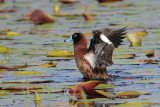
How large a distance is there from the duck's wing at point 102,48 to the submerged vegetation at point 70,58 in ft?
0.98

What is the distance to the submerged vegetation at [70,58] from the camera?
6164mm

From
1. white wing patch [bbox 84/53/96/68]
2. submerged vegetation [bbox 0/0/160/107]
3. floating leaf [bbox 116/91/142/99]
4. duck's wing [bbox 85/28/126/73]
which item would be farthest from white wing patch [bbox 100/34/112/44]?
floating leaf [bbox 116/91/142/99]

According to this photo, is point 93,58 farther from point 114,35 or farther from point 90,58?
point 114,35

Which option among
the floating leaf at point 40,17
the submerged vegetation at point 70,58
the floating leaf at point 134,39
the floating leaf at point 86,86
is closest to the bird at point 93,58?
the submerged vegetation at point 70,58

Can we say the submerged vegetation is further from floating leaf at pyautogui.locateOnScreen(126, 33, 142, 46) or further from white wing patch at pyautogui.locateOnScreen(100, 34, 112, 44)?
white wing patch at pyautogui.locateOnScreen(100, 34, 112, 44)

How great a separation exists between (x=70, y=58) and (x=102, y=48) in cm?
199

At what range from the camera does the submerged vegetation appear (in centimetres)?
616

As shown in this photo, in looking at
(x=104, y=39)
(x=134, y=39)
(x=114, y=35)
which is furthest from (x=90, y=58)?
(x=134, y=39)

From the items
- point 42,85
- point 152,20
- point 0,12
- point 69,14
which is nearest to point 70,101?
point 42,85

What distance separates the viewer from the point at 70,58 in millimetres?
9531

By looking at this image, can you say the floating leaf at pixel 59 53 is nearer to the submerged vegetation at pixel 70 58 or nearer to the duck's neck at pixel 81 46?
the submerged vegetation at pixel 70 58

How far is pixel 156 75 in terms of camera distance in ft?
25.1

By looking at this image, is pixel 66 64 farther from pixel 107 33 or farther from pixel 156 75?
pixel 156 75

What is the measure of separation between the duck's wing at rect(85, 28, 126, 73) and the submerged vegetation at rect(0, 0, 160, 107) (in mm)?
299
